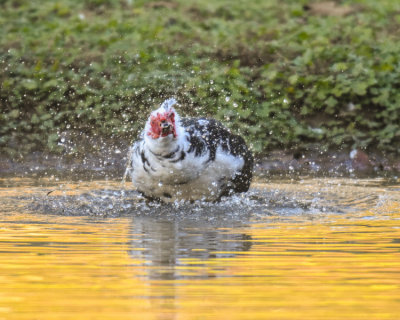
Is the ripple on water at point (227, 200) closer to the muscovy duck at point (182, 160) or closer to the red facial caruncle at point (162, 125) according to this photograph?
the muscovy duck at point (182, 160)

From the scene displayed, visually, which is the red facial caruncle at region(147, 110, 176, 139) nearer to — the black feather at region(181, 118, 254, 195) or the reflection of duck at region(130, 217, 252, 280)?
the black feather at region(181, 118, 254, 195)

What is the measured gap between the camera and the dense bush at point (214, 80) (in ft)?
39.1

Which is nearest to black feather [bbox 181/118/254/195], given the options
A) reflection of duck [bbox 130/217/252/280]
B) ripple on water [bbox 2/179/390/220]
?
ripple on water [bbox 2/179/390/220]

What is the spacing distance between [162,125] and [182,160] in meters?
0.36

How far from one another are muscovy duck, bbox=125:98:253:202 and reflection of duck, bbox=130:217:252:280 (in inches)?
12.9

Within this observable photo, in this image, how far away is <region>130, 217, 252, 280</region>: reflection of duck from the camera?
5656 millimetres

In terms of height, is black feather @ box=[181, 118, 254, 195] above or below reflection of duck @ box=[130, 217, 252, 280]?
above

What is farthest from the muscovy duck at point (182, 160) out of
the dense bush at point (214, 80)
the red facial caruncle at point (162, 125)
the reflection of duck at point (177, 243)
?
the dense bush at point (214, 80)

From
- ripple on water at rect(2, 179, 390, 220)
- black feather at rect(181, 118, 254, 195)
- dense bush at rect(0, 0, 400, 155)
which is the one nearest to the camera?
black feather at rect(181, 118, 254, 195)

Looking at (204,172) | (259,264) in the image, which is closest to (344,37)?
(204,172)

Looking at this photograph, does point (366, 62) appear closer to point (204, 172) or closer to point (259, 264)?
point (204, 172)

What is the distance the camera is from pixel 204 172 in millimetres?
7625

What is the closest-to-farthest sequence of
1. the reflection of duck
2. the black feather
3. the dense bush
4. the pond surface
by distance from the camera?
the pond surface
the reflection of duck
the black feather
the dense bush

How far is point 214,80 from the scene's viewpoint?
1231 centimetres
